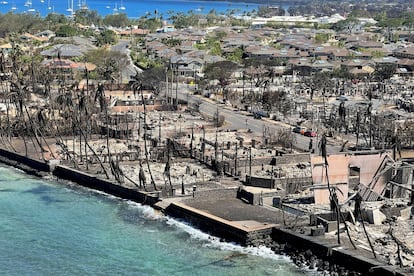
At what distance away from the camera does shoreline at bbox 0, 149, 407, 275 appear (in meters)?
19.8

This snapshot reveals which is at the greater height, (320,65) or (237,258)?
(320,65)

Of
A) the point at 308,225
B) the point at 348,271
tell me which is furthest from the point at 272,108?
the point at 348,271

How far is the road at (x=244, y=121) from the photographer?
34362 millimetres

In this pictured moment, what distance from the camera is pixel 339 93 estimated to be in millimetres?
50500

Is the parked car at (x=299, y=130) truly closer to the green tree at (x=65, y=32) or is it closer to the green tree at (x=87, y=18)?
the green tree at (x=65, y=32)

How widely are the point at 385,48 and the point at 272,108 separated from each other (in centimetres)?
3651

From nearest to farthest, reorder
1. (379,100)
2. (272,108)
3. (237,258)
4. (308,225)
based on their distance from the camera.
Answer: (237,258) < (308,225) < (272,108) < (379,100)

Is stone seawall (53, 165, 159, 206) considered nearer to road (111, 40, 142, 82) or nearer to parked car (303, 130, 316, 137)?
parked car (303, 130, 316, 137)

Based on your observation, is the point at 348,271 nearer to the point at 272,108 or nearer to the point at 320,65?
Result: the point at 272,108

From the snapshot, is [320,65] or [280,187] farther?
[320,65]

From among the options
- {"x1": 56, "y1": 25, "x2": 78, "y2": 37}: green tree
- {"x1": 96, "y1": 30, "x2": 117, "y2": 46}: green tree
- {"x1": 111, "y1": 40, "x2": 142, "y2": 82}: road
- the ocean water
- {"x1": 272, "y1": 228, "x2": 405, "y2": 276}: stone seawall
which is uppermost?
{"x1": 56, "y1": 25, "x2": 78, "y2": 37}: green tree

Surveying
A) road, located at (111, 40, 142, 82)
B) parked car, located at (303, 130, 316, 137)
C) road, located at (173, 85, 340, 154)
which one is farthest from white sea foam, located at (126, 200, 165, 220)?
road, located at (111, 40, 142, 82)

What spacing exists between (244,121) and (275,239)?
60.5 feet

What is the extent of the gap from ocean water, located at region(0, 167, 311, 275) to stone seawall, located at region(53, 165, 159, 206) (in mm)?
352
